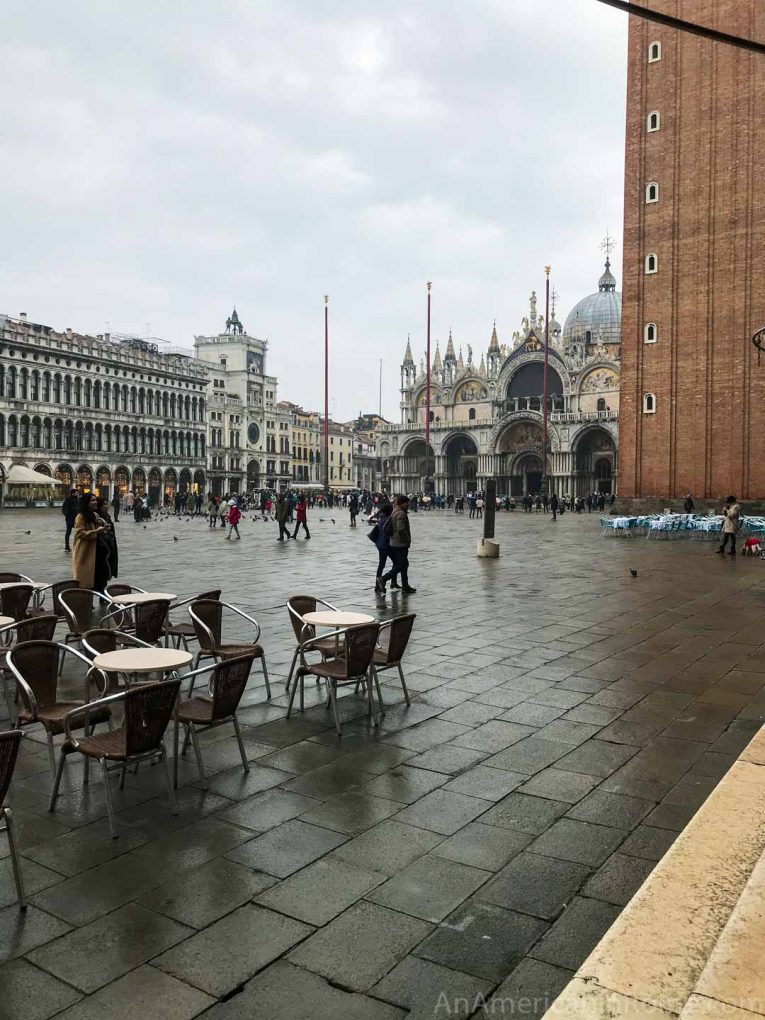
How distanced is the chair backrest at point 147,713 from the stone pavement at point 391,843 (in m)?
0.37

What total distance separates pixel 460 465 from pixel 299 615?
68.5 meters

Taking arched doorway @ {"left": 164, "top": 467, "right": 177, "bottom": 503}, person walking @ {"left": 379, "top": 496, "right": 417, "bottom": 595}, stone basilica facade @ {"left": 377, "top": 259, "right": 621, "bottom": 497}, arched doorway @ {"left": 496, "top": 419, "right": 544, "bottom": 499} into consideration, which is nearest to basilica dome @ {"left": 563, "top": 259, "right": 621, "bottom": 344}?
stone basilica facade @ {"left": 377, "top": 259, "right": 621, "bottom": 497}

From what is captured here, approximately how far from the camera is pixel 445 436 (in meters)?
72.9

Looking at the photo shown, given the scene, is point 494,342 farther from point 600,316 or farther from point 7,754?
point 7,754

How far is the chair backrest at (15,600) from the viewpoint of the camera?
7172 mm

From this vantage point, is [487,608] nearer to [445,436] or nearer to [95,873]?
[95,873]

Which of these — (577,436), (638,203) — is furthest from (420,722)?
(577,436)

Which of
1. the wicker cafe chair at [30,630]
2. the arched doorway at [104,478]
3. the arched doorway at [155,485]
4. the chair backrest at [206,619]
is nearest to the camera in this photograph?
the wicker cafe chair at [30,630]

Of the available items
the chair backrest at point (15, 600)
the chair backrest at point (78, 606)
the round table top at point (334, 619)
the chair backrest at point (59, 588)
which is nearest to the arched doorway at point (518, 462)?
the chair backrest at point (59, 588)

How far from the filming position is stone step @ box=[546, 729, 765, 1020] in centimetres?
221

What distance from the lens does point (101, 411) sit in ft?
221

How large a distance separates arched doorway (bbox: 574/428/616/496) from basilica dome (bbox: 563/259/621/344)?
34.3 feet

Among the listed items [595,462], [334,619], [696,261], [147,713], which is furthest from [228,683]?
[595,462]

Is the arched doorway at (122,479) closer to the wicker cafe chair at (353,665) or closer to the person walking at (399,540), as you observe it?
the person walking at (399,540)
